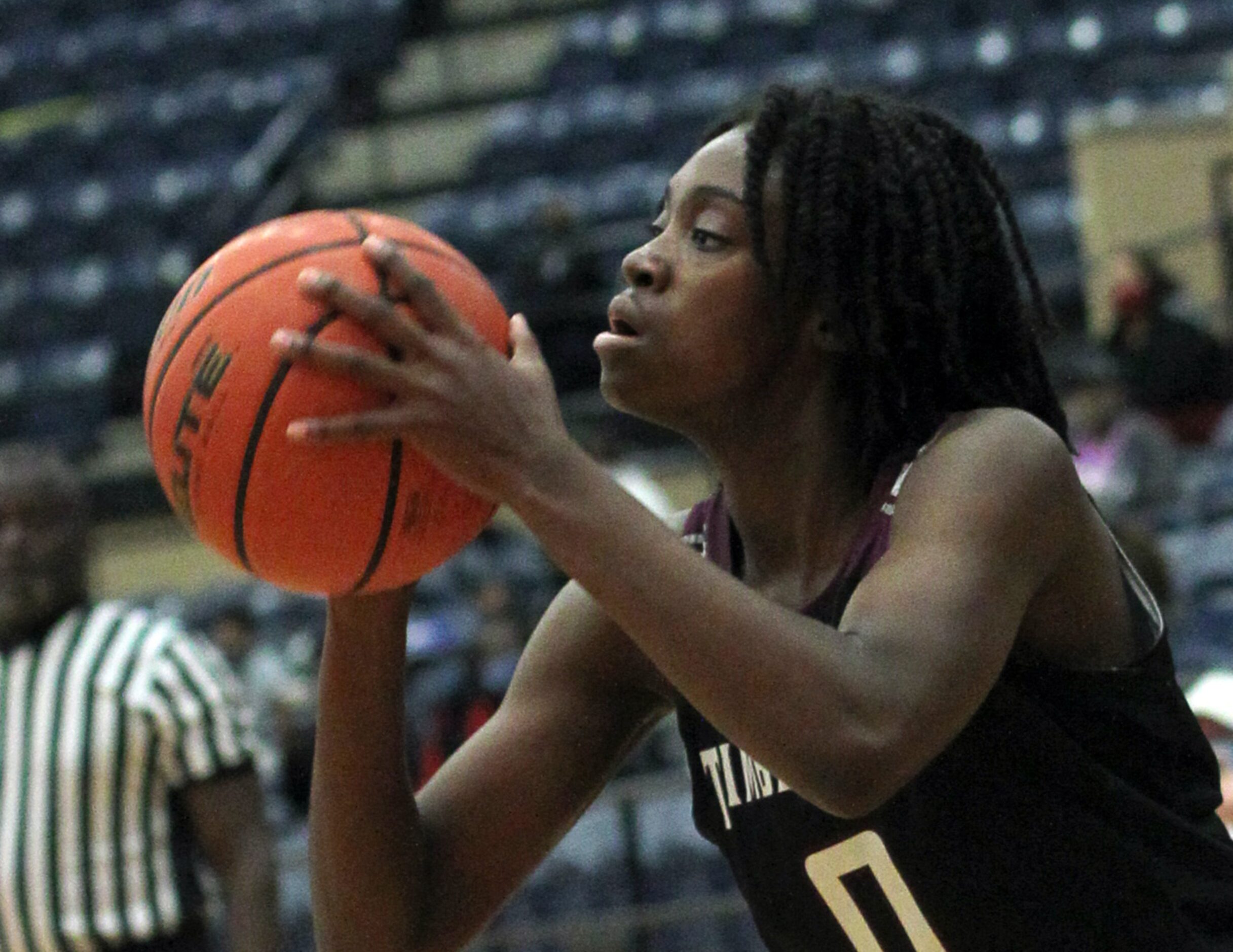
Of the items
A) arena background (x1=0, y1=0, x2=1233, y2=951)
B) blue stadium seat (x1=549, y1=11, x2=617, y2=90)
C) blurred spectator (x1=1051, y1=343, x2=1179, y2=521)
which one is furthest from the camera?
blue stadium seat (x1=549, y1=11, x2=617, y2=90)

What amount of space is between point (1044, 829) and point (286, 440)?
32.3 inches

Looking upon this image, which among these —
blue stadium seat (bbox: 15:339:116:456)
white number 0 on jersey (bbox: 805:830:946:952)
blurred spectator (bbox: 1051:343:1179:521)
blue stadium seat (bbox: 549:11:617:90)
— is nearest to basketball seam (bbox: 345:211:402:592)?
white number 0 on jersey (bbox: 805:830:946:952)

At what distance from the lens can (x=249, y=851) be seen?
3.39 metres

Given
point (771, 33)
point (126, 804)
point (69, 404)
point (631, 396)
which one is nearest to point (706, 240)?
point (631, 396)

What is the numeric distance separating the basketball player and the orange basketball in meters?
0.07

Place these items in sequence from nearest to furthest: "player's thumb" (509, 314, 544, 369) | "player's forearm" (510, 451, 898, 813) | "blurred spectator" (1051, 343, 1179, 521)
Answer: "player's forearm" (510, 451, 898, 813)
"player's thumb" (509, 314, 544, 369)
"blurred spectator" (1051, 343, 1179, 521)

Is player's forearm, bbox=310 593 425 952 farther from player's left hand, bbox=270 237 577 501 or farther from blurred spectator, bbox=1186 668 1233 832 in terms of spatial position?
blurred spectator, bbox=1186 668 1233 832

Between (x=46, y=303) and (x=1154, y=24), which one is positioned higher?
(x=1154, y=24)

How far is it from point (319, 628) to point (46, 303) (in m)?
3.69

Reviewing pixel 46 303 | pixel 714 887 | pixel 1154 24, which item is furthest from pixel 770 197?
pixel 46 303

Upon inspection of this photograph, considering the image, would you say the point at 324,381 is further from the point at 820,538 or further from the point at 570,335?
the point at 570,335

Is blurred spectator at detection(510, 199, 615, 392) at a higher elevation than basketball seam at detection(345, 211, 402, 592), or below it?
below

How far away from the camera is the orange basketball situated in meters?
1.73

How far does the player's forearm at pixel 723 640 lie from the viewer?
5.08 feet
